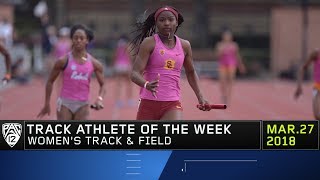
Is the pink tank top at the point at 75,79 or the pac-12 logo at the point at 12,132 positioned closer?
the pac-12 logo at the point at 12,132

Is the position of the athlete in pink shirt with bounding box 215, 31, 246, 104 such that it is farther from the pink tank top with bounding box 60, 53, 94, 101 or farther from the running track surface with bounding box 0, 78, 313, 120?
the pink tank top with bounding box 60, 53, 94, 101

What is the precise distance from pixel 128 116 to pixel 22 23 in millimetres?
27904

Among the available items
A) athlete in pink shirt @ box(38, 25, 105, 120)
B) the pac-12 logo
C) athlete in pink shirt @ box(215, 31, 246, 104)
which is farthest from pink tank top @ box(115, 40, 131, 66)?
the pac-12 logo

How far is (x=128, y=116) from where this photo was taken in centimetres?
1681
